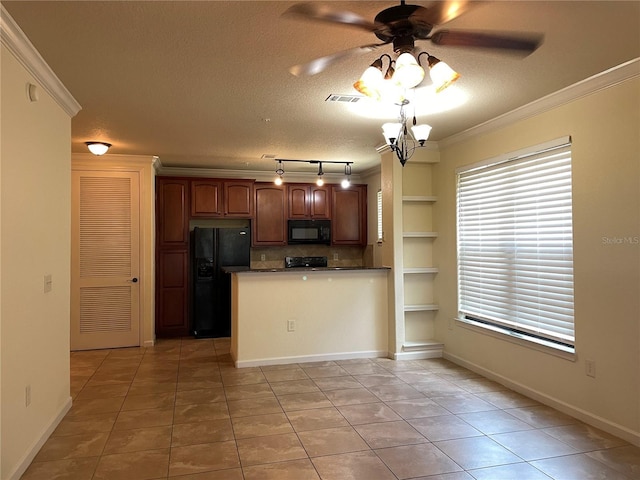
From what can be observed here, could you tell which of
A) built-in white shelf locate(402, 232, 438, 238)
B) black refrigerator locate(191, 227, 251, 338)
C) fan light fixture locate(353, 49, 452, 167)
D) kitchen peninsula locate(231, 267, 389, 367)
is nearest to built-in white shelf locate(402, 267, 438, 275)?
kitchen peninsula locate(231, 267, 389, 367)

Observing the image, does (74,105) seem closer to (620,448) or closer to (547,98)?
(547,98)

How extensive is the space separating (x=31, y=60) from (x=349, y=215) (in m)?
5.18

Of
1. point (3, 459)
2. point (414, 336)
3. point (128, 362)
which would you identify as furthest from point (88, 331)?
point (414, 336)

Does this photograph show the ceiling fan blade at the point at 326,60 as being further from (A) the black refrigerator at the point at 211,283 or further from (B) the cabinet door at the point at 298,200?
(B) the cabinet door at the point at 298,200

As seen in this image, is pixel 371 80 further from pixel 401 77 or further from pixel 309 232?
pixel 309 232

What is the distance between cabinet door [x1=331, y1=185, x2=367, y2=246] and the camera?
23.5 feet

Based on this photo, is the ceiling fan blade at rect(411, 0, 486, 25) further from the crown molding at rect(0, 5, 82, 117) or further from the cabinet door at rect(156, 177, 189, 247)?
the cabinet door at rect(156, 177, 189, 247)

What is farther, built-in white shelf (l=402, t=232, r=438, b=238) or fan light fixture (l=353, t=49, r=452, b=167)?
built-in white shelf (l=402, t=232, r=438, b=238)

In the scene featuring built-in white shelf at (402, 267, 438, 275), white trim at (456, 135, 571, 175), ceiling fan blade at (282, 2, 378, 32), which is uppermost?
ceiling fan blade at (282, 2, 378, 32)

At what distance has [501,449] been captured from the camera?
8.88 ft

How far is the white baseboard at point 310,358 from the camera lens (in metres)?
4.64

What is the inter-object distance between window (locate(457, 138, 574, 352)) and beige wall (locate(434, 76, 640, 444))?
0.13 m

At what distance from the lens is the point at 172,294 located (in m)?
6.20

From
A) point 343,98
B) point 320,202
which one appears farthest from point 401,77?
point 320,202
